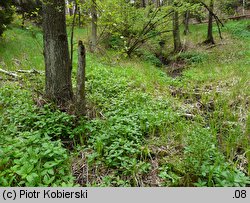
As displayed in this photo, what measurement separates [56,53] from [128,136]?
2.02 meters

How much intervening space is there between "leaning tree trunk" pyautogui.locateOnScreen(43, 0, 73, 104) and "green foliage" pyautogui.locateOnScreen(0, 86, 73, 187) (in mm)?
471

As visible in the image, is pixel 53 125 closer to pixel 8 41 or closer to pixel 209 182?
pixel 209 182

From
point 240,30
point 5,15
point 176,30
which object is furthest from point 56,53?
point 240,30

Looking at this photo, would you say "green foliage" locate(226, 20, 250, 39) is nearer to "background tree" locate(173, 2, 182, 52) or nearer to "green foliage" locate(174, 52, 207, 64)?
"background tree" locate(173, 2, 182, 52)

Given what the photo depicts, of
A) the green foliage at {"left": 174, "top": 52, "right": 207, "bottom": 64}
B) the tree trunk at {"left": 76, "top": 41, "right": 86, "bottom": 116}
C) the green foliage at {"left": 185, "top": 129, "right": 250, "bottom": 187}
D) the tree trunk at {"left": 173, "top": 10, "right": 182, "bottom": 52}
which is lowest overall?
the green foliage at {"left": 185, "top": 129, "right": 250, "bottom": 187}

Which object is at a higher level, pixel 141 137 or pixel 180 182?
pixel 141 137

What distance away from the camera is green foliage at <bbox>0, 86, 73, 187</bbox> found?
2.25 metres

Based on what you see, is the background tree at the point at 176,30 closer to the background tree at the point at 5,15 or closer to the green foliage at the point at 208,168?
the background tree at the point at 5,15

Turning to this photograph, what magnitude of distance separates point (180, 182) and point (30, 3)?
14.4 metres

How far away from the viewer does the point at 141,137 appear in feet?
11.0

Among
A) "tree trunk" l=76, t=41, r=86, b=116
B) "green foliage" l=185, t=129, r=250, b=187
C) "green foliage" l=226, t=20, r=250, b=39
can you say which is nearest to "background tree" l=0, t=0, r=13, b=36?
"tree trunk" l=76, t=41, r=86, b=116

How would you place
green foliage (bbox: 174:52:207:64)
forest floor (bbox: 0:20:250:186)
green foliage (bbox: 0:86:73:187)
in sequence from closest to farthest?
green foliage (bbox: 0:86:73:187), forest floor (bbox: 0:20:250:186), green foliage (bbox: 174:52:207:64)

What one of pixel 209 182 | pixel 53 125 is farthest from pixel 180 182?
pixel 53 125

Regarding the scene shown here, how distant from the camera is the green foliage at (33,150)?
2254 millimetres
